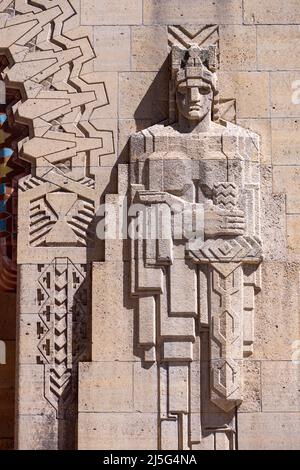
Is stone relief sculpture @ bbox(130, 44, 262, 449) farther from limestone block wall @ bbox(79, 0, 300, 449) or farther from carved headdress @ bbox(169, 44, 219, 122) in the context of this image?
limestone block wall @ bbox(79, 0, 300, 449)

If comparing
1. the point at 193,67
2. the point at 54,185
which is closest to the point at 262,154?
the point at 193,67

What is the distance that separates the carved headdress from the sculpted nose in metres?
0.13

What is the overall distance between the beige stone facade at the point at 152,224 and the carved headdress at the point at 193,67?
0.02 m

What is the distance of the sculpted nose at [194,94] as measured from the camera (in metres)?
18.0

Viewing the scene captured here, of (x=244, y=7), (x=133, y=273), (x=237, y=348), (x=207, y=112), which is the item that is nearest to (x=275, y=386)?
(x=237, y=348)

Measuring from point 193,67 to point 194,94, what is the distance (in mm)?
313

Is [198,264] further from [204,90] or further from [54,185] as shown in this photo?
[204,90]

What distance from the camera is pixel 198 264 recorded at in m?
17.6

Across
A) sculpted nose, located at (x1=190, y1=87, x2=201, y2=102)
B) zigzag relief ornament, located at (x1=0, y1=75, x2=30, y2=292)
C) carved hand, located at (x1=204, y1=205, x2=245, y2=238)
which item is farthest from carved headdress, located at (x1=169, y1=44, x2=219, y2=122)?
zigzag relief ornament, located at (x1=0, y1=75, x2=30, y2=292)

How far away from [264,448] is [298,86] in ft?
13.6

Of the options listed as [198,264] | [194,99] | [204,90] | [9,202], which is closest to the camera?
[198,264]

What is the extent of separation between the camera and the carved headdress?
59.1ft

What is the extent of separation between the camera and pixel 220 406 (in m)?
17.3

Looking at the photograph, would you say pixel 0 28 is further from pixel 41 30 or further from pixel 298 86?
pixel 298 86
